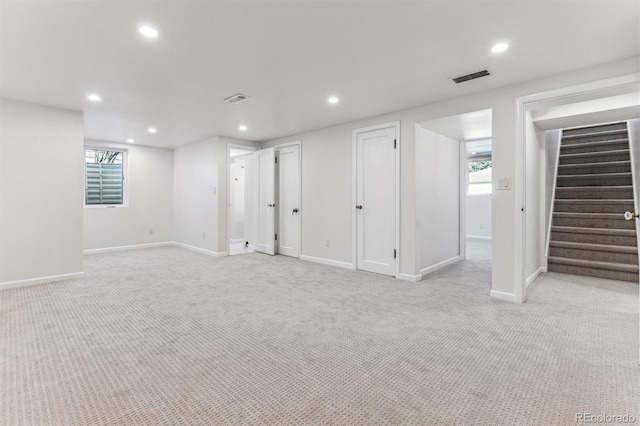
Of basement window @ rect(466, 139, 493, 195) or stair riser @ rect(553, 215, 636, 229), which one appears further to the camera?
basement window @ rect(466, 139, 493, 195)

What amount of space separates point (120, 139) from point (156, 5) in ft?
17.0

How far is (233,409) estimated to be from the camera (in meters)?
1.61

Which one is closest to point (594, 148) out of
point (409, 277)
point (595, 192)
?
point (595, 192)

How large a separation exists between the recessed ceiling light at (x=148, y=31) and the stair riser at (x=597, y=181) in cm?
629

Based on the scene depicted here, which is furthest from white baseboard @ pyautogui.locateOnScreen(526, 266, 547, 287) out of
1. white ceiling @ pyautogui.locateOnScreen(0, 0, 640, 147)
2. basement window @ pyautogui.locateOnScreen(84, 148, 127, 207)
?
basement window @ pyautogui.locateOnScreen(84, 148, 127, 207)

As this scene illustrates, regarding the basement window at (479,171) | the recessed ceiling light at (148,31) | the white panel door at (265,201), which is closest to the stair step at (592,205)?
the basement window at (479,171)

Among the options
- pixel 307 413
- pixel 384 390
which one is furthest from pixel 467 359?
pixel 307 413

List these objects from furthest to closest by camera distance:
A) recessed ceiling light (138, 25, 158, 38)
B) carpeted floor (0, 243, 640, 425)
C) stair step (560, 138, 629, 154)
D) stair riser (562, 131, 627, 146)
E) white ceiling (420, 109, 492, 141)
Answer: stair riser (562, 131, 627, 146) < stair step (560, 138, 629, 154) < white ceiling (420, 109, 492, 141) < recessed ceiling light (138, 25, 158, 38) < carpeted floor (0, 243, 640, 425)

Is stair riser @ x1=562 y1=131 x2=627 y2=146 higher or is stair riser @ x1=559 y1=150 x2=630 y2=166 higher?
stair riser @ x1=562 y1=131 x2=627 y2=146

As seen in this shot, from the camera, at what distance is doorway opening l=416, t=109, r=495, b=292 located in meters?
4.16

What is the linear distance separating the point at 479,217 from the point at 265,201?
5824 mm

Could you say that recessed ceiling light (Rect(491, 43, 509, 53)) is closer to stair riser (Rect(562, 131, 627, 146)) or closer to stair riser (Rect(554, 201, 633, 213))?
stair riser (Rect(554, 201, 633, 213))

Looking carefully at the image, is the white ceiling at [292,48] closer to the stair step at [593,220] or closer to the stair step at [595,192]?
the stair step at [593,220]

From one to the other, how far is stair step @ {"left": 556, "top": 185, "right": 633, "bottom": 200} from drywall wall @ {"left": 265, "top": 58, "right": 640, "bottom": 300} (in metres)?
2.89
